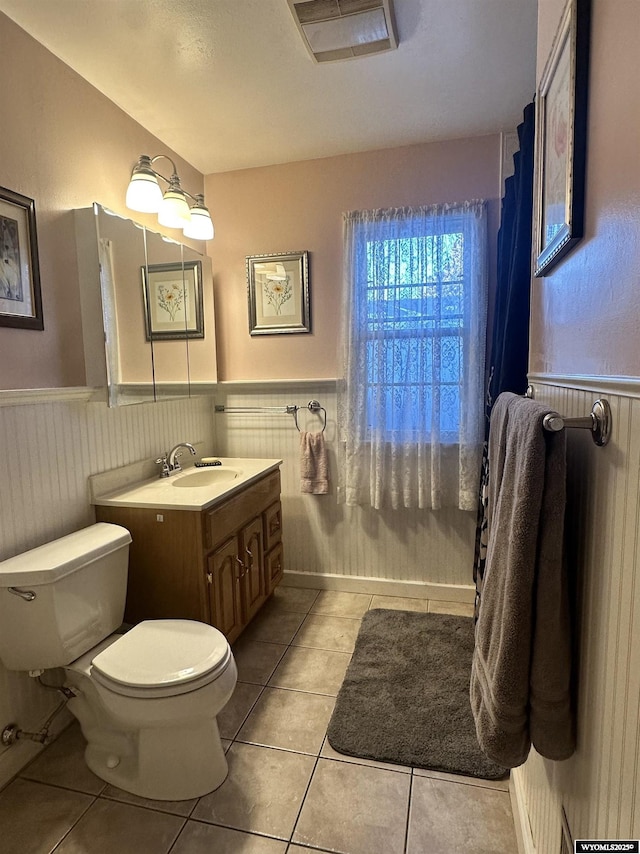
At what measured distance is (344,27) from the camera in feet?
4.98

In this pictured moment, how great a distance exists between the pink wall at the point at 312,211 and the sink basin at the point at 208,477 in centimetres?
64

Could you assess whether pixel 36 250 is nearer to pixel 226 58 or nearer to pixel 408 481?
pixel 226 58

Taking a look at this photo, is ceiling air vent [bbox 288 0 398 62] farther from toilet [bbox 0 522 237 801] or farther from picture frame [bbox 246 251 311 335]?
toilet [bbox 0 522 237 801]

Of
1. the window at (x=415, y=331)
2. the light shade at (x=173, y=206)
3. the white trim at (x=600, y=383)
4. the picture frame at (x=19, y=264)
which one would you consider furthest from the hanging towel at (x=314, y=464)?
the white trim at (x=600, y=383)

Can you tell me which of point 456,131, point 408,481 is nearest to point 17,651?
point 408,481

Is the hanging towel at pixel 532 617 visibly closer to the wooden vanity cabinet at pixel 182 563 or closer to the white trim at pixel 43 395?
the wooden vanity cabinet at pixel 182 563

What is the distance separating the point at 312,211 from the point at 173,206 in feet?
2.56

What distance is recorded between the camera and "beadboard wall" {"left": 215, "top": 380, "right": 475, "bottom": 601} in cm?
255

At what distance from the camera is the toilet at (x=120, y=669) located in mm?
1336

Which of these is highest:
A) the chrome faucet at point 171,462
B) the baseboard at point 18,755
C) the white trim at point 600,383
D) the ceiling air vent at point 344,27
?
the ceiling air vent at point 344,27

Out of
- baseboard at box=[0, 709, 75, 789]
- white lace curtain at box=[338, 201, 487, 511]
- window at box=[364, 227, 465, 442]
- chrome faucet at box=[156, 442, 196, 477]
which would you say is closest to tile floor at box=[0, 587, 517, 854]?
baseboard at box=[0, 709, 75, 789]

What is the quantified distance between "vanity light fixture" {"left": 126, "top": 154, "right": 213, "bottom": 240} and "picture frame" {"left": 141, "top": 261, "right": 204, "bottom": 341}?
0.20 metres

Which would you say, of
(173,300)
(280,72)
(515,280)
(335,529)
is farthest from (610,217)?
(335,529)

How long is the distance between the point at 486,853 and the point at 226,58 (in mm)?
2720
